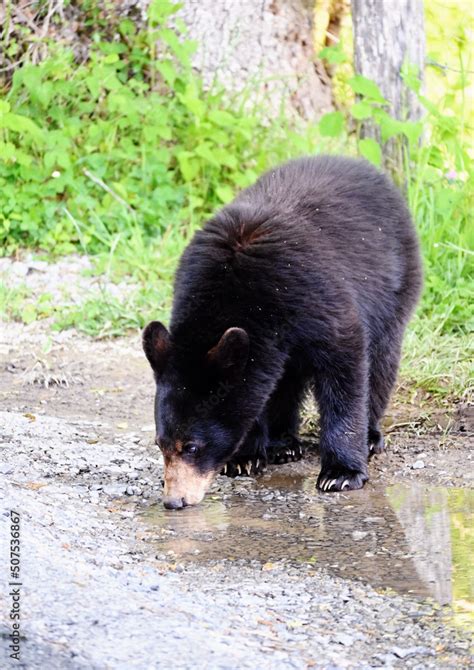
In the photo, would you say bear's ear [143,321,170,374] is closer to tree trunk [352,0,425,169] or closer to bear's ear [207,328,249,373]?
bear's ear [207,328,249,373]

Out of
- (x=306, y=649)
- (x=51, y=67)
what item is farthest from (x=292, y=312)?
(x=51, y=67)

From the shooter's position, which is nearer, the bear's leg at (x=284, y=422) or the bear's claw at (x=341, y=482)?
the bear's claw at (x=341, y=482)

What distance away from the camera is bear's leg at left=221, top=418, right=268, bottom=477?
5758mm

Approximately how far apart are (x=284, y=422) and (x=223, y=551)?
1686 mm

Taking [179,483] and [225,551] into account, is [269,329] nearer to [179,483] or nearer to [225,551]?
[179,483]

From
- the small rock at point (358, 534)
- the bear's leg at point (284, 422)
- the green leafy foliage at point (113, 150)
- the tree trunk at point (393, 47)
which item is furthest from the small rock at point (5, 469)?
the tree trunk at point (393, 47)

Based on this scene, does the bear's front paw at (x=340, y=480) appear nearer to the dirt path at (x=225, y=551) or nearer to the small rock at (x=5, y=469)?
the dirt path at (x=225, y=551)

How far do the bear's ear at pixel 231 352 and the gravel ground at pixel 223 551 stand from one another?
64cm

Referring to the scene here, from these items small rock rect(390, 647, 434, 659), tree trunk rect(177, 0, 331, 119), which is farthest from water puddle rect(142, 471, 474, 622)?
tree trunk rect(177, 0, 331, 119)

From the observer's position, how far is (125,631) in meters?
3.25

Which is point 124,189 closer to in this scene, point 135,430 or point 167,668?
point 135,430

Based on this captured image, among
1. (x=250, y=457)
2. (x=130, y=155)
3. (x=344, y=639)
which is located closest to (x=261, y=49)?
(x=130, y=155)

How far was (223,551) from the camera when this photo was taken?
14.6 feet

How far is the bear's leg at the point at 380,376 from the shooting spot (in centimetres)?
595
